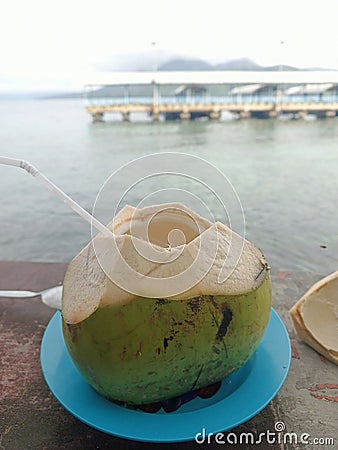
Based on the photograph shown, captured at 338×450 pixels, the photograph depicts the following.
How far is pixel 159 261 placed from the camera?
44 centimetres

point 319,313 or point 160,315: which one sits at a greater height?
point 160,315

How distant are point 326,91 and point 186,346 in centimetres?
1265

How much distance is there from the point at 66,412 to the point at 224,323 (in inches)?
9.3

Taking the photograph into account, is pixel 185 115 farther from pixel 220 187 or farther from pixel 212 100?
pixel 220 187

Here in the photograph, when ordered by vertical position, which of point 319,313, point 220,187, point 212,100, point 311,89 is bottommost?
point 212,100

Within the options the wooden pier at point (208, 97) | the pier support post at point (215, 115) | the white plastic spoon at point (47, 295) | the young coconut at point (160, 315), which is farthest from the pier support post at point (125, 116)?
the young coconut at point (160, 315)

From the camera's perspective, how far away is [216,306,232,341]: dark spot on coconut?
0.45 m

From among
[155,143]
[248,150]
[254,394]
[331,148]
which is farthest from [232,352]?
[155,143]

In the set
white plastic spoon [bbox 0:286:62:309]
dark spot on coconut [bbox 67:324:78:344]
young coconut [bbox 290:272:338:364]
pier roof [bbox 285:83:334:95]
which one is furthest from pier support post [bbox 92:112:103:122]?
dark spot on coconut [bbox 67:324:78:344]

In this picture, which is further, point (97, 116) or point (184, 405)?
point (97, 116)

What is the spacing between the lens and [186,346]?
1.45 ft

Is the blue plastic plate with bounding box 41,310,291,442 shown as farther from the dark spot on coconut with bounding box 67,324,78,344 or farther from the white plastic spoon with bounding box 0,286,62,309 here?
the white plastic spoon with bounding box 0,286,62,309

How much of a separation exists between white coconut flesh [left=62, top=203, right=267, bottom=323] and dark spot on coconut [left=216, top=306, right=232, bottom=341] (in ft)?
0.07

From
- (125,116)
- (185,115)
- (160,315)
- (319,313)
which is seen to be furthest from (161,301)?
(185,115)
